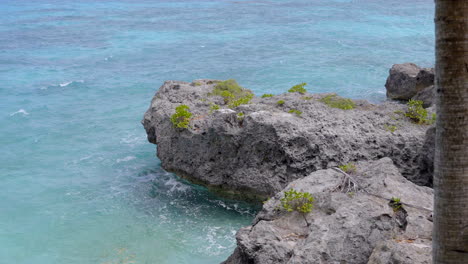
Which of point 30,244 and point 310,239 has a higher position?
point 310,239

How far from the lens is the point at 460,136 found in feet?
13.2

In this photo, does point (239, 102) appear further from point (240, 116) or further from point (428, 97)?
point (428, 97)

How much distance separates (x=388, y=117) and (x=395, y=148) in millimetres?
1041

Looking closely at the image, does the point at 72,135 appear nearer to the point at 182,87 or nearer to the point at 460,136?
the point at 182,87

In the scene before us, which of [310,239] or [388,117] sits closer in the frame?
[310,239]

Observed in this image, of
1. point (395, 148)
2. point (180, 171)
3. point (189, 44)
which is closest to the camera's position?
point (395, 148)

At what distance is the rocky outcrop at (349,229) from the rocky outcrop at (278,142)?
2966 millimetres

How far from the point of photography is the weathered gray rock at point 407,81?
56.3ft

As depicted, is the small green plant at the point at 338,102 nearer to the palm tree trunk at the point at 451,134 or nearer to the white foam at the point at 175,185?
the white foam at the point at 175,185

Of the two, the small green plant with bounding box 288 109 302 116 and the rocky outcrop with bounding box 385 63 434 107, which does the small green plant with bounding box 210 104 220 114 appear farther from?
the rocky outcrop with bounding box 385 63 434 107

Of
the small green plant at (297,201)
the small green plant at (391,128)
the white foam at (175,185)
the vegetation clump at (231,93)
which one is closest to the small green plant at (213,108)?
the vegetation clump at (231,93)

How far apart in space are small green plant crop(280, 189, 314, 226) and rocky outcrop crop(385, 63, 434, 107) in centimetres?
1107

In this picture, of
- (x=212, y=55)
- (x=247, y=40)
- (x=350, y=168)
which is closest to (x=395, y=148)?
(x=350, y=168)

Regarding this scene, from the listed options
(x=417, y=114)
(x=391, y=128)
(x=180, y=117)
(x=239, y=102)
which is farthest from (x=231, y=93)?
(x=417, y=114)
